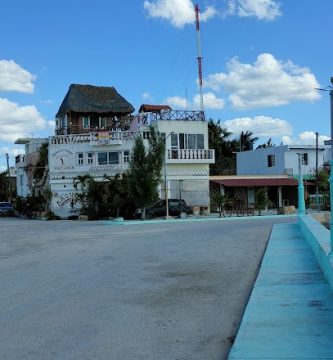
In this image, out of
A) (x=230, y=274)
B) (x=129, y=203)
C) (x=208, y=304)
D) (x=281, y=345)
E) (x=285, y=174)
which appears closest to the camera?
(x=281, y=345)

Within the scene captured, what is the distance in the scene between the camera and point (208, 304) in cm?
904

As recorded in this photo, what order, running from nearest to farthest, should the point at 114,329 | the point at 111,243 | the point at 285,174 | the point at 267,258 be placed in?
the point at 114,329 < the point at 267,258 < the point at 111,243 < the point at 285,174

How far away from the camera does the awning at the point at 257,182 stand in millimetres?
51747

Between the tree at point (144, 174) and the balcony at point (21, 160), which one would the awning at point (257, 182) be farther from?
the balcony at point (21, 160)

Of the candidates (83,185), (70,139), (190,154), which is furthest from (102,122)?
(83,185)

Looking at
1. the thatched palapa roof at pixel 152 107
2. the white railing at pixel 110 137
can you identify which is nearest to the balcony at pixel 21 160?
the white railing at pixel 110 137

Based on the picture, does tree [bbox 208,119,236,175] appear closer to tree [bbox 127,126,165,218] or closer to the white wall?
the white wall

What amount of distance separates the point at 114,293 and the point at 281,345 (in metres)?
4.55

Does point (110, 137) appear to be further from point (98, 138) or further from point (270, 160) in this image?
point (270, 160)

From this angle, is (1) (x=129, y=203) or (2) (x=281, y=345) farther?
(1) (x=129, y=203)

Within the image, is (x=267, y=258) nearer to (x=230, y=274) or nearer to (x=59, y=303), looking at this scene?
(x=230, y=274)

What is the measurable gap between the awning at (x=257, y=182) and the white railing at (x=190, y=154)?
327cm

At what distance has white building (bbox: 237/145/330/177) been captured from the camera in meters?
57.8

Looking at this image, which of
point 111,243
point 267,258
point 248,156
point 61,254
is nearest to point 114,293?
point 267,258
